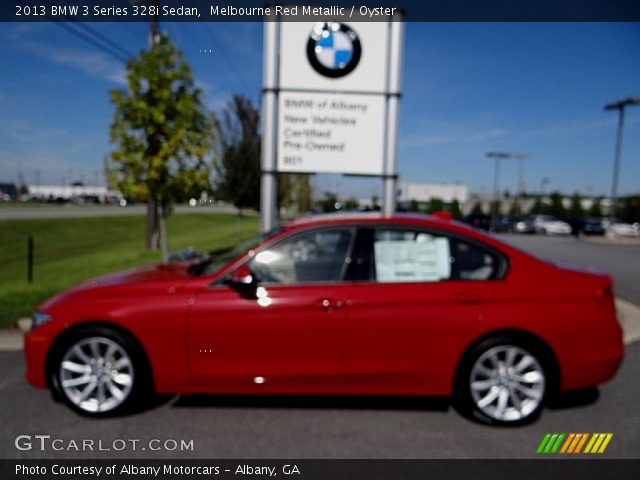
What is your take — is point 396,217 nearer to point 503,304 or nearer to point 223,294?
point 503,304

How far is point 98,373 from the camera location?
11.1ft

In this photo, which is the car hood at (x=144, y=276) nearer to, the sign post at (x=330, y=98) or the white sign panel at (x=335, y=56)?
the sign post at (x=330, y=98)

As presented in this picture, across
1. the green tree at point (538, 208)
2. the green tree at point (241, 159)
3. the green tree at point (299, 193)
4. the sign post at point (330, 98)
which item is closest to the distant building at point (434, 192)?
the green tree at point (538, 208)

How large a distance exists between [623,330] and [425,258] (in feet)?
Answer: 13.6

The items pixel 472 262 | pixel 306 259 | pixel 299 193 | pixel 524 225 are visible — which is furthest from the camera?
pixel 524 225

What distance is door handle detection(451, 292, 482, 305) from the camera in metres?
3.29

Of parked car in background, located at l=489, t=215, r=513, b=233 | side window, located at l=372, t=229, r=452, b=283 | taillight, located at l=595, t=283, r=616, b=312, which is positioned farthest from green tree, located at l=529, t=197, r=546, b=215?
side window, located at l=372, t=229, r=452, b=283

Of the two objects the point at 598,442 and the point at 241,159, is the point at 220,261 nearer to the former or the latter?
the point at 598,442

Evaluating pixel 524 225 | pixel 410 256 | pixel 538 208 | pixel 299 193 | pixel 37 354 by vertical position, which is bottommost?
→ pixel 524 225

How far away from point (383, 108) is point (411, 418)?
4.58 meters

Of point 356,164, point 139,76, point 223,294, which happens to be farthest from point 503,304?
point 139,76

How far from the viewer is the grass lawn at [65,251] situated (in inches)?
286

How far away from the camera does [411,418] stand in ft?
11.3

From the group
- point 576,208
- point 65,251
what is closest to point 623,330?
point 65,251
